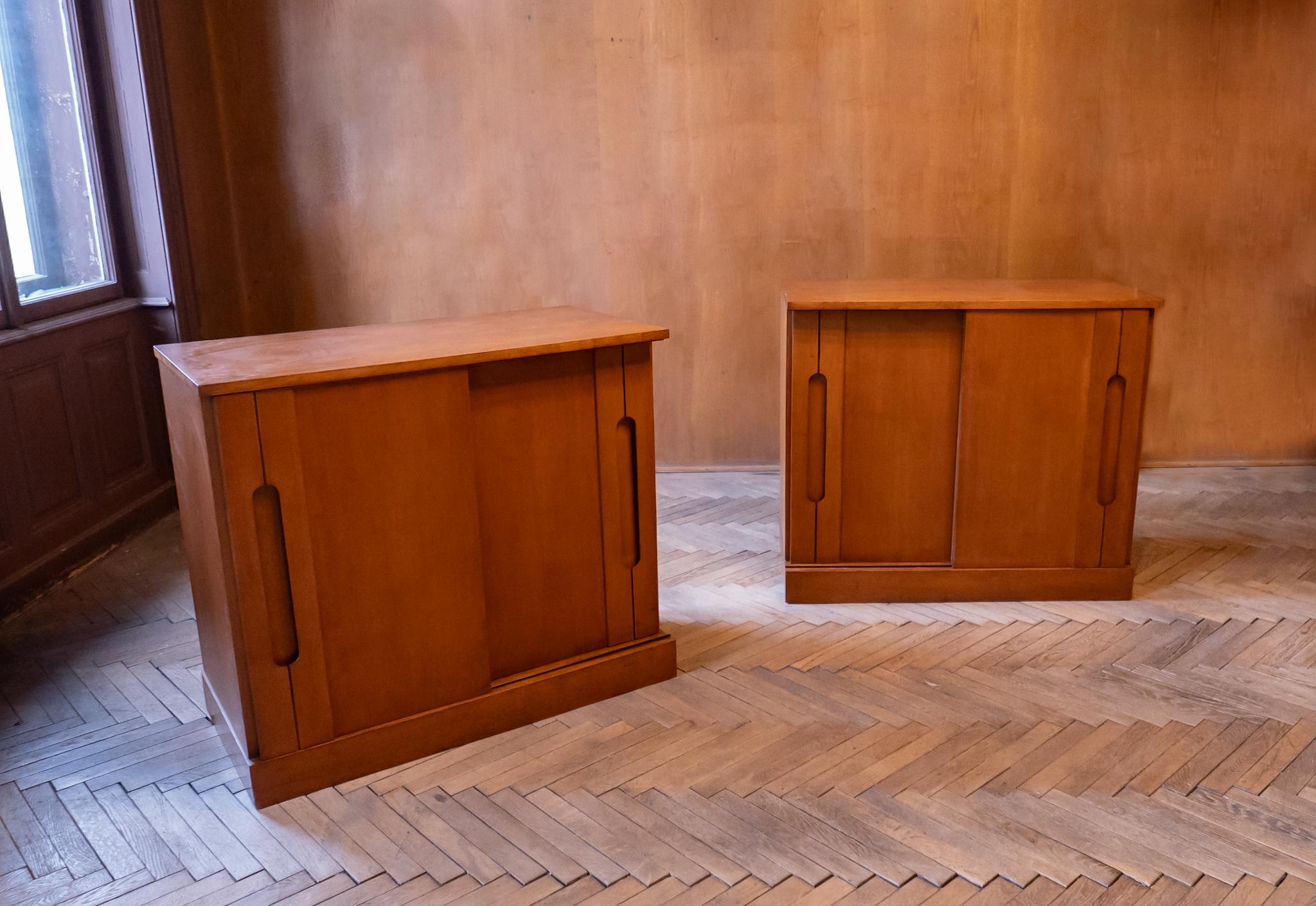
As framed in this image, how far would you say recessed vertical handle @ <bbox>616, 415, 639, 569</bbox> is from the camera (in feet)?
9.84

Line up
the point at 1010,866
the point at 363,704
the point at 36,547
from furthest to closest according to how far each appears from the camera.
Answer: the point at 36,547 < the point at 363,704 < the point at 1010,866

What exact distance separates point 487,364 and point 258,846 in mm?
1245

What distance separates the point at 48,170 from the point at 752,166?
2.92 metres

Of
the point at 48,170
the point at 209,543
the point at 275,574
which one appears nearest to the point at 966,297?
the point at 275,574

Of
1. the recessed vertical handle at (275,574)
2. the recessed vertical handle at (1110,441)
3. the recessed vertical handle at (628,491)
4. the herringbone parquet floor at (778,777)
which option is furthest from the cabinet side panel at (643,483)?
the recessed vertical handle at (1110,441)

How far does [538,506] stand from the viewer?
2.89 metres

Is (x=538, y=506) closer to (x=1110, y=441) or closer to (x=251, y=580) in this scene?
(x=251, y=580)

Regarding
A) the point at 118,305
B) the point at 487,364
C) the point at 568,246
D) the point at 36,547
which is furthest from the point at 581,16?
the point at 36,547

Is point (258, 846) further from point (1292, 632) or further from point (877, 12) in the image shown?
point (877, 12)

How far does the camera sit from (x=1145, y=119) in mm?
4730

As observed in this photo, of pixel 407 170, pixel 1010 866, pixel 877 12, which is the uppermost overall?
pixel 877 12

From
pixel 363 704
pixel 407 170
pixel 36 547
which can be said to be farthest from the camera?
pixel 407 170

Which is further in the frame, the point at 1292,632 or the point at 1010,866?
the point at 1292,632

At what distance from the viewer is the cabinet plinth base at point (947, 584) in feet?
11.9
